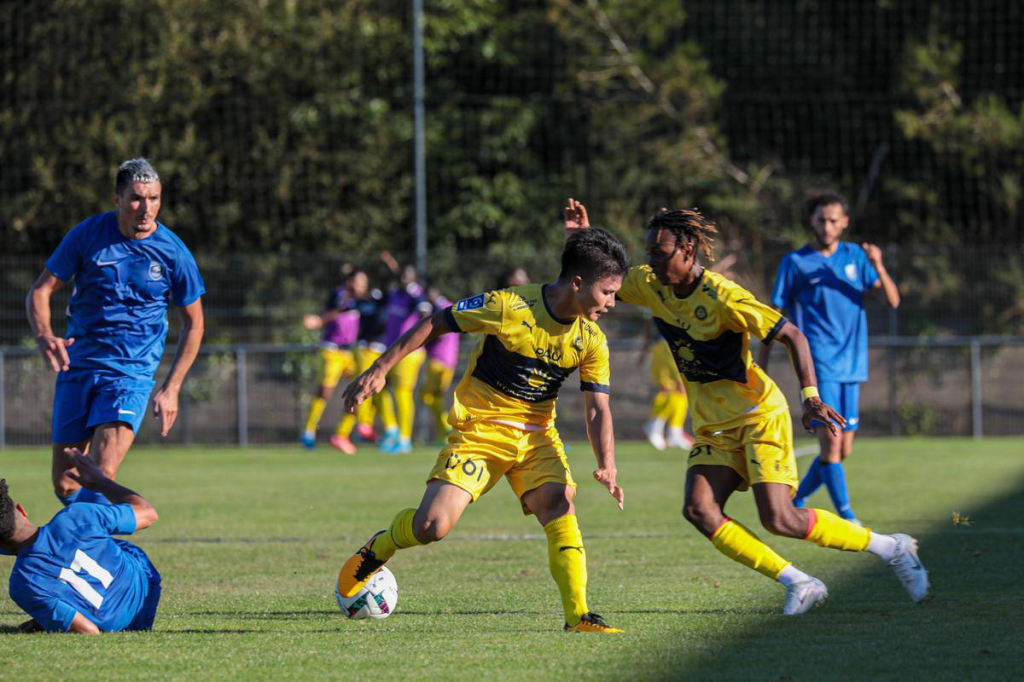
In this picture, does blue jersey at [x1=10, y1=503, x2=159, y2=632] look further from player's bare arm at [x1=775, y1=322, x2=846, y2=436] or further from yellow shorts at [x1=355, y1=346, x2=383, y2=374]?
yellow shorts at [x1=355, y1=346, x2=383, y2=374]

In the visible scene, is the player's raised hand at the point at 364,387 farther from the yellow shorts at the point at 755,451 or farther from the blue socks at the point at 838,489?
the blue socks at the point at 838,489

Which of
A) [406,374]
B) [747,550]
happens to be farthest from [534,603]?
[406,374]

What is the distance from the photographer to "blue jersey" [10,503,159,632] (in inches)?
230

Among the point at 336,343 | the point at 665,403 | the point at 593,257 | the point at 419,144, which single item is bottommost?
the point at 665,403

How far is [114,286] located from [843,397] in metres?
4.90

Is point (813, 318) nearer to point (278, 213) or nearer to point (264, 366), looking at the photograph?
point (264, 366)

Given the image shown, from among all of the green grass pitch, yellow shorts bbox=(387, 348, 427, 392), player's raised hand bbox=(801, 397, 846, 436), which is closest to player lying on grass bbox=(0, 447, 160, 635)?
the green grass pitch

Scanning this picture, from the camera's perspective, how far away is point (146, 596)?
619cm

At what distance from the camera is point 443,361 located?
66.7 ft

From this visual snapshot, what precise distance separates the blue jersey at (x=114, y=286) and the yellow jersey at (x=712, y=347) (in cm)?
239

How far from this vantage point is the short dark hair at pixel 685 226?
6.60m

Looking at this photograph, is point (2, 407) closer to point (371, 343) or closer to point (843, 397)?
point (371, 343)

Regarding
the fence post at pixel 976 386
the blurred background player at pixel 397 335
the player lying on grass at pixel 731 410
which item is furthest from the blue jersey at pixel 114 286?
the fence post at pixel 976 386

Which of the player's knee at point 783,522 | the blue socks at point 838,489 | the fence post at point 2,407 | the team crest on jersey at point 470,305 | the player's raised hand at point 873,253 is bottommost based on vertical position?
the fence post at point 2,407
